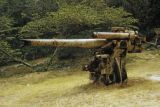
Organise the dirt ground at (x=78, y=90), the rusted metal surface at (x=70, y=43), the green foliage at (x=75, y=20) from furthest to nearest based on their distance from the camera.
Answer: the green foliage at (x=75, y=20)
the rusted metal surface at (x=70, y=43)
the dirt ground at (x=78, y=90)

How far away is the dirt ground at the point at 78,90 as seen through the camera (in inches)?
545

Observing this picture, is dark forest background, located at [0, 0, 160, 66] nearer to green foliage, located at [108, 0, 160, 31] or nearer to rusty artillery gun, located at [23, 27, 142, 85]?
green foliage, located at [108, 0, 160, 31]

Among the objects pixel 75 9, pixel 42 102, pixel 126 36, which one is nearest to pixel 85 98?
pixel 42 102

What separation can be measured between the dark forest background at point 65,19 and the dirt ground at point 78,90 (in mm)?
2654

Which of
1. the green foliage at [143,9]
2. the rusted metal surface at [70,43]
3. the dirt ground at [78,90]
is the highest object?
the rusted metal surface at [70,43]

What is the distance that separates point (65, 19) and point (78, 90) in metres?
8.12

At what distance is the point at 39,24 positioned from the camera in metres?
24.6

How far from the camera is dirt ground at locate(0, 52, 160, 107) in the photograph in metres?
13.9

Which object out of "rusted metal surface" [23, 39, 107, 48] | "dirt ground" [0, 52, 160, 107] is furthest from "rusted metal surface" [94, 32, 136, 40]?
"dirt ground" [0, 52, 160, 107]

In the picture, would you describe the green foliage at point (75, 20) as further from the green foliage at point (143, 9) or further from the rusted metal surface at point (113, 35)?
the rusted metal surface at point (113, 35)

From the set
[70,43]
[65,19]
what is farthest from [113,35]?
[65,19]

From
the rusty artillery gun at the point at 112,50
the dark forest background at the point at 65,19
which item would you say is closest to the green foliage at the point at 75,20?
the dark forest background at the point at 65,19

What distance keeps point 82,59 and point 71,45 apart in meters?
9.92

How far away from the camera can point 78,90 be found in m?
16.5
